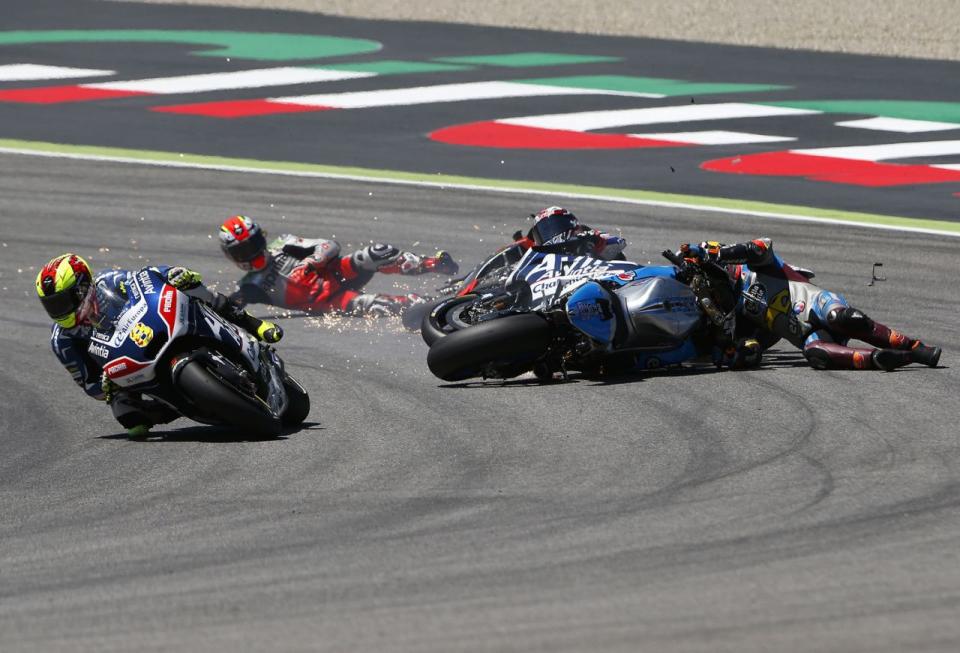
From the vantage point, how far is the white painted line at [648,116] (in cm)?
2338

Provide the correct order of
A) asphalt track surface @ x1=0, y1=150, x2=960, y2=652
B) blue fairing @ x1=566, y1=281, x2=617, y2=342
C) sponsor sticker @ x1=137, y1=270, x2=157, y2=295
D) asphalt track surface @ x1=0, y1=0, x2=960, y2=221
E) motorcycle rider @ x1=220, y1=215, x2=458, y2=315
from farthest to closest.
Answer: asphalt track surface @ x1=0, y1=0, x2=960, y2=221, motorcycle rider @ x1=220, y1=215, x2=458, y2=315, blue fairing @ x1=566, y1=281, x2=617, y2=342, sponsor sticker @ x1=137, y1=270, x2=157, y2=295, asphalt track surface @ x1=0, y1=150, x2=960, y2=652

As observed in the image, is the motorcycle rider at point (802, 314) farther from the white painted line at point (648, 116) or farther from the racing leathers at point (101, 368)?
the white painted line at point (648, 116)

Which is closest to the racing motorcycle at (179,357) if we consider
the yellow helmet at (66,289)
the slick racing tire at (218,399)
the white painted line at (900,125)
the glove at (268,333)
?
the slick racing tire at (218,399)

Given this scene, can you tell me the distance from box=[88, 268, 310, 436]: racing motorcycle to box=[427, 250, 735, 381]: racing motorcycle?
1.59 meters

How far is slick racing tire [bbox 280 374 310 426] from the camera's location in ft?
36.5

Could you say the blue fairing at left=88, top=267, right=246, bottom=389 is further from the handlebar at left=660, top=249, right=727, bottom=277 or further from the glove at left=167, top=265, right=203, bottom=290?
the handlebar at left=660, top=249, right=727, bottom=277

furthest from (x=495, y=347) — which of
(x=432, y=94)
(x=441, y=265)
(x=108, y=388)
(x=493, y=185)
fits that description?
(x=432, y=94)

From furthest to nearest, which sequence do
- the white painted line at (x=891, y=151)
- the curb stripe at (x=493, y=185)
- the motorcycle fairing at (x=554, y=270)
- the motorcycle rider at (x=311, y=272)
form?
the white painted line at (x=891, y=151) → the curb stripe at (x=493, y=185) → the motorcycle rider at (x=311, y=272) → the motorcycle fairing at (x=554, y=270)

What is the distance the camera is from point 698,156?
21.6m

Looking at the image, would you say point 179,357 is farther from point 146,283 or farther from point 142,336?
point 146,283

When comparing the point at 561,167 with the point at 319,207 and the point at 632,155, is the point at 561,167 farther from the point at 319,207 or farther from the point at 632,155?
the point at 319,207

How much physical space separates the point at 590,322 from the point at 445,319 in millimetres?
1695

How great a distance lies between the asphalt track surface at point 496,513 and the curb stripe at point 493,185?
12.3ft

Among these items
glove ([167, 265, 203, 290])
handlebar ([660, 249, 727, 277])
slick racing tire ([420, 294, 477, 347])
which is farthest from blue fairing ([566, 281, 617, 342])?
glove ([167, 265, 203, 290])
